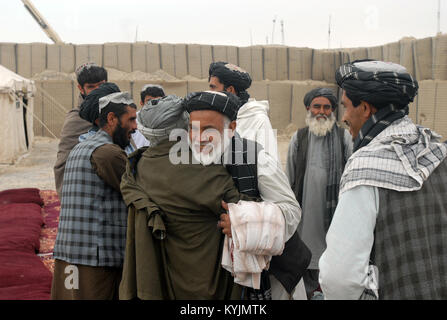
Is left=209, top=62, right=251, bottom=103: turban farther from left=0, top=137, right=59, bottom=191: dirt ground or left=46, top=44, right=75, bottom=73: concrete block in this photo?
left=46, top=44, right=75, bottom=73: concrete block

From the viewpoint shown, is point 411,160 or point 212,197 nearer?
point 411,160

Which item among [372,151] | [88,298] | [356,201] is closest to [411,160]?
[372,151]

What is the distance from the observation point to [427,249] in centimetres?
149

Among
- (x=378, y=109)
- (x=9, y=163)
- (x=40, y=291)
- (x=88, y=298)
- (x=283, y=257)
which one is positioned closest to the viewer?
Answer: (x=378, y=109)

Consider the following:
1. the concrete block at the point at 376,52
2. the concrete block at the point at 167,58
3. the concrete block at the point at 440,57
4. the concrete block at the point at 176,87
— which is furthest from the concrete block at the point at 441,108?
the concrete block at the point at 167,58

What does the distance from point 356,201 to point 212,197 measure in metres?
0.53

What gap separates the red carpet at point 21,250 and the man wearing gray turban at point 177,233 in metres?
2.08

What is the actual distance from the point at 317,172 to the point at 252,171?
7.08 feet

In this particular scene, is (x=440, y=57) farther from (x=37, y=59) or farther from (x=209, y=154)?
(x=37, y=59)

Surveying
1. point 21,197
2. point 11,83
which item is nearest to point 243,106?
point 21,197

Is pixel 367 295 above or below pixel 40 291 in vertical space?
above

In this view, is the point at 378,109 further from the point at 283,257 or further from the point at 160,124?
the point at 160,124

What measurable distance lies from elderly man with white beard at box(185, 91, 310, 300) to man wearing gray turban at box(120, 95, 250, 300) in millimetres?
53

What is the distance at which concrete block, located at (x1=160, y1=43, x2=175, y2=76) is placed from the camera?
16.7m
